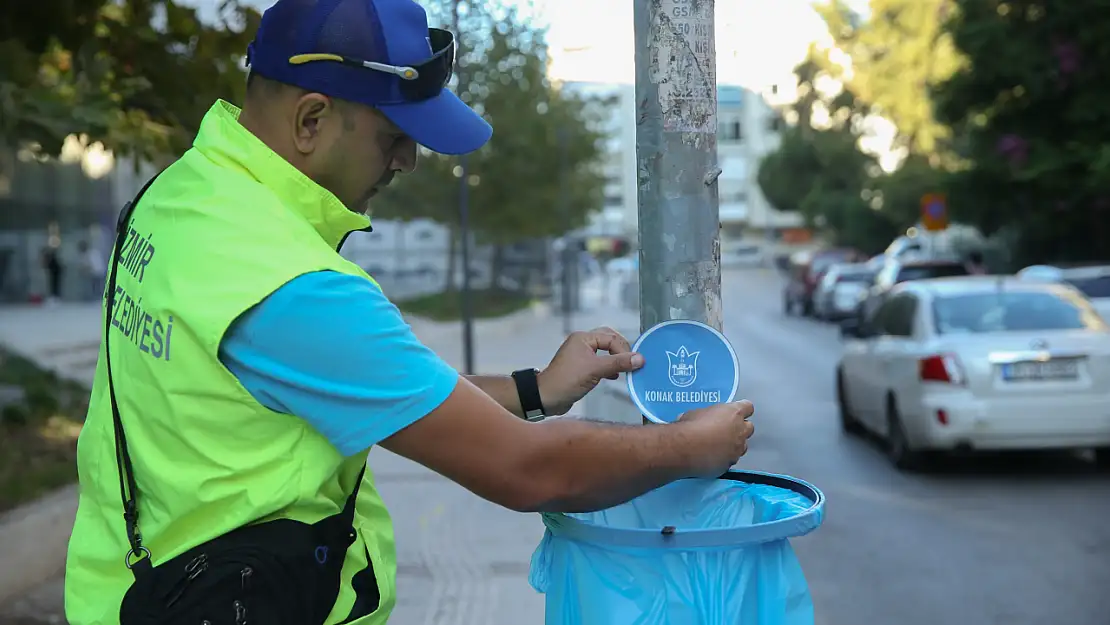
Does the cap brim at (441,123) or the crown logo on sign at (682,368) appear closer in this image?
the cap brim at (441,123)

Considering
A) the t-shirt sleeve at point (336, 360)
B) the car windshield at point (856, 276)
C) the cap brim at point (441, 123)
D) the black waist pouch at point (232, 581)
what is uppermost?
the cap brim at point (441, 123)

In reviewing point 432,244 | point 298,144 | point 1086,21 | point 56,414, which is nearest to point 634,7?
point 298,144

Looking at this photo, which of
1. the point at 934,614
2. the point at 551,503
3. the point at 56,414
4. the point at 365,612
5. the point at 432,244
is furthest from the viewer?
the point at 432,244

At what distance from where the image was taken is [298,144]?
6.17ft

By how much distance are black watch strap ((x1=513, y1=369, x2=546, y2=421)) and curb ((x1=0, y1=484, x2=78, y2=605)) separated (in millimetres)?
3967

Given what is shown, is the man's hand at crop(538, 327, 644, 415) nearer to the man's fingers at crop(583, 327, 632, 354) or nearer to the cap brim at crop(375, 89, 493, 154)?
the man's fingers at crop(583, 327, 632, 354)

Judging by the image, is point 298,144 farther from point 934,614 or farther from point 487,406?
point 934,614

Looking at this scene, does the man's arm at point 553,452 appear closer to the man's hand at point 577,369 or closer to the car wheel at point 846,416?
the man's hand at point 577,369

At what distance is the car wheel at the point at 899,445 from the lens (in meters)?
9.52

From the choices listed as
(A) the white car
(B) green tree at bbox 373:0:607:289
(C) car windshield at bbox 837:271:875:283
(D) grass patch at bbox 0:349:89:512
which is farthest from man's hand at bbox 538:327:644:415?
(C) car windshield at bbox 837:271:875:283

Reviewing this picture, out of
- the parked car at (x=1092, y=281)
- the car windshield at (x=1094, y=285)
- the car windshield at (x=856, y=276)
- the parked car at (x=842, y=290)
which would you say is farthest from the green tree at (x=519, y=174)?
the car windshield at (x=1094, y=285)

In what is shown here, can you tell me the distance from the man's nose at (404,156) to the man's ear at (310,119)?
14 cm

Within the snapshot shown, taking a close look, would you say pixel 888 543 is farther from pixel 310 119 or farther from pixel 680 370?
pixel 310 119

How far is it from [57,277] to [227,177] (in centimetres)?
2991
